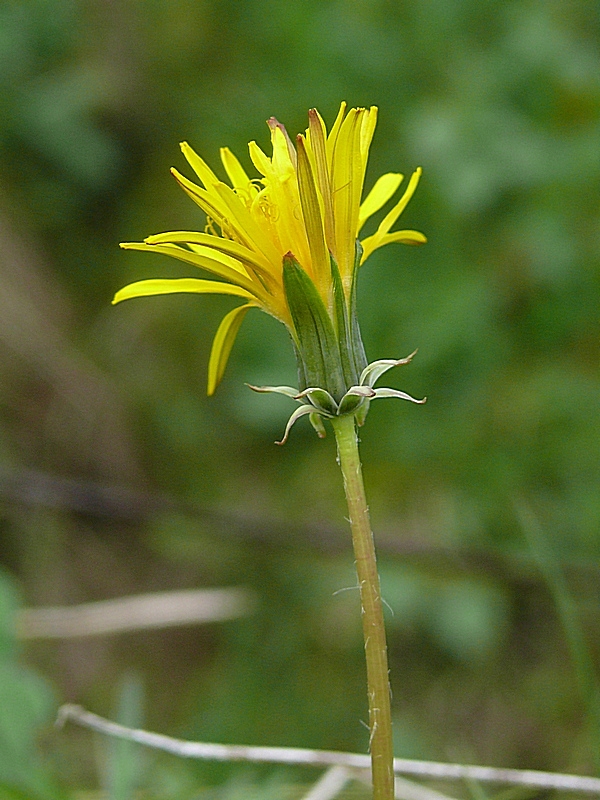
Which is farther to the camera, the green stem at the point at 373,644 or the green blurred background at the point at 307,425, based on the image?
the green blurred background at the point at 307,425

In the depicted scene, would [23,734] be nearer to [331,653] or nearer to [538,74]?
[331,653]

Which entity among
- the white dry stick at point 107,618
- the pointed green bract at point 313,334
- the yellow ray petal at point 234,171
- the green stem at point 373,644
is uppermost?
Answer: the yellow ray petal at point 234,171

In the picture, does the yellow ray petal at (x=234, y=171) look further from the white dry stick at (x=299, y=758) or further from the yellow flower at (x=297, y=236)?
the white dry stick at (x=299, y=758)

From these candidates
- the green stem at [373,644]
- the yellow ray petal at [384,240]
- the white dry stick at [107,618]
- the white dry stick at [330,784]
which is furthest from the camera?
the white dry stick at [107,618]

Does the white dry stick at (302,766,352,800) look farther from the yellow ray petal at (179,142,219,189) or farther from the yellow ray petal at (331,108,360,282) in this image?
the yellow ray petal at (179,142,219,189)

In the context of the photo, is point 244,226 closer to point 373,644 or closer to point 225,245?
point 225,245

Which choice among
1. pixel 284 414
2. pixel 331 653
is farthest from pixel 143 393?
pixel 331 653

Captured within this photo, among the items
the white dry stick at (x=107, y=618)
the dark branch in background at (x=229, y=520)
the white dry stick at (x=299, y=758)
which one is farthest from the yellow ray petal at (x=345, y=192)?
the dark branch in background at (x=229, y=520)
